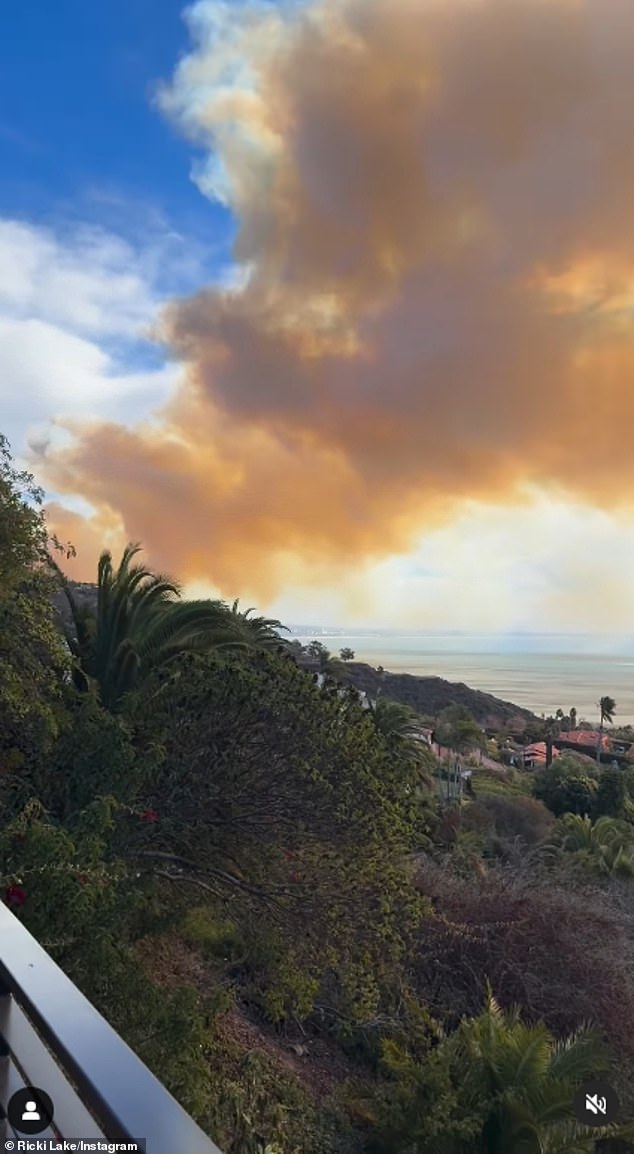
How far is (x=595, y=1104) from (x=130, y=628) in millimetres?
7028

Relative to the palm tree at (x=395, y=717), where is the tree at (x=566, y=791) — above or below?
below

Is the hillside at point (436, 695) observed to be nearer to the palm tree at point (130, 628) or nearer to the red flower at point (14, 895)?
the palm tree at point (130, 628)

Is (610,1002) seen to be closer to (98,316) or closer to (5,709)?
(5,709)

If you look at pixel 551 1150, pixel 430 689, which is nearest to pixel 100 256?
pixel 551 1150

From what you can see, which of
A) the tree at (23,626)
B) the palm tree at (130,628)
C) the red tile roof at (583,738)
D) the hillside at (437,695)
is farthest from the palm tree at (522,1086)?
the hillside at (437,695)

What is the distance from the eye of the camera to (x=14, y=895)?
4523 mm

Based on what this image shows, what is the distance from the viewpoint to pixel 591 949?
9406 millimetres

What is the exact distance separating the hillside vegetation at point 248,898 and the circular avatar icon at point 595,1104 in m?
0.15

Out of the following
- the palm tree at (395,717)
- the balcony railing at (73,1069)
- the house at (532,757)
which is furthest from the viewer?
the house at (532,757)

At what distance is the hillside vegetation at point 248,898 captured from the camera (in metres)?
5.21

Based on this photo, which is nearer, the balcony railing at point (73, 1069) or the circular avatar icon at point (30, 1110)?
the balcony railing at point (73, 1069)

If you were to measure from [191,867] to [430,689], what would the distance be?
6950cm

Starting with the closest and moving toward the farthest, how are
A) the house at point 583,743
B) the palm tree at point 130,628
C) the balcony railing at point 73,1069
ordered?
the balcony railing at point 73,1069, the palm tree at point 130,628, the house at point 583,743

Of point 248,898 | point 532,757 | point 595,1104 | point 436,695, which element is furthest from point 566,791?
point 436,695
